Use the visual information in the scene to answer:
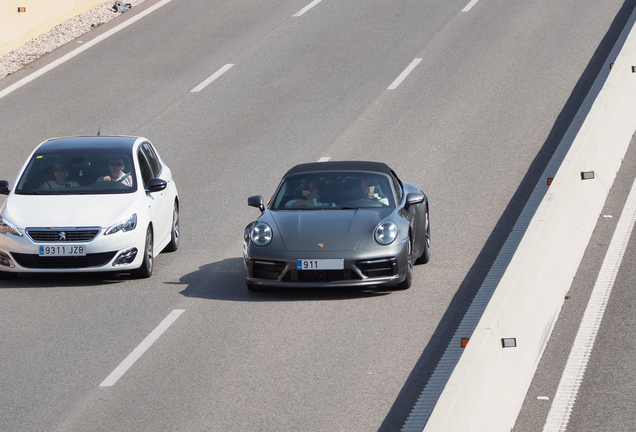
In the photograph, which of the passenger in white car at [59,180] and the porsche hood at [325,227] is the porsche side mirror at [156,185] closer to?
the passenger in white car at [59,180]

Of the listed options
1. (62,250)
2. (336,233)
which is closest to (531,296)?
(336,233)

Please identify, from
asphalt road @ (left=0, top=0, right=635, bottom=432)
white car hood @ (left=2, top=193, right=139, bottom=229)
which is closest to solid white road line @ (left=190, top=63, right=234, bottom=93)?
asphalt road @ (left=0, top=0, right=635, bottom=432)

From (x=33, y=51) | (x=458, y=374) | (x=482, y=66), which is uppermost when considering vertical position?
(x=458, y=374)

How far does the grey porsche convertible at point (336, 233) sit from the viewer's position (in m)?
9.85

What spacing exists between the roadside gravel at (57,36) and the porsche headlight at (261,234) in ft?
46.3

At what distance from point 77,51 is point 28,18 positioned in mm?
1404

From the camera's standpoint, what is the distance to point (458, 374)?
5605mm

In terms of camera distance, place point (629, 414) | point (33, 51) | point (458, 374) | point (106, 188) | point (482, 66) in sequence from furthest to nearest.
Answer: point (33, 51)
point (482, 66)
point (106, 188)
point (629, 414)
point (458, 374)

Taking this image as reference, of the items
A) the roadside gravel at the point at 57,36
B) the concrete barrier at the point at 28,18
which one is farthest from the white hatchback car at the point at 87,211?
the concrete barrier at the point at 28,18

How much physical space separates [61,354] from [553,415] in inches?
166

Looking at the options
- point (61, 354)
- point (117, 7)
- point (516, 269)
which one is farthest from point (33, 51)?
point (516, 269)

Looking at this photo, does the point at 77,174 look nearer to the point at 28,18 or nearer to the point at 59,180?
the point at 59,180

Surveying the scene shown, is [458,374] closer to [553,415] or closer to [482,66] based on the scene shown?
[553,415]

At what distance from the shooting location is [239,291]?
1045cm
